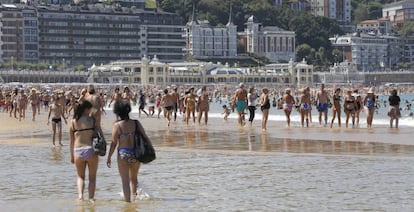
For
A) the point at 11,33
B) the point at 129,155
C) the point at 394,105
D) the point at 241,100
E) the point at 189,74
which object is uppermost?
the point at 11,33

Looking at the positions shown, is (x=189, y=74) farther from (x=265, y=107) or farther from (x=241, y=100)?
(x=265, y=107)

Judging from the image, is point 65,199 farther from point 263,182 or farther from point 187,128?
point 187,128

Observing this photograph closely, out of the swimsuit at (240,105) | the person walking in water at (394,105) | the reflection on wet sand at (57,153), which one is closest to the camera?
the reflection on wet sand at (57,153)

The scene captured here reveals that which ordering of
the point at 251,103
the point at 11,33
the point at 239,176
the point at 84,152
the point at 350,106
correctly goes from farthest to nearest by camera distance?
the point at 11,33 < the point at 251,103 < the point at 350,106 < the point at 239,176 < the point at 84,152

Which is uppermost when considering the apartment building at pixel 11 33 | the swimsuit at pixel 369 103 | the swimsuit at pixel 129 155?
the apartment building at pixel 11 33

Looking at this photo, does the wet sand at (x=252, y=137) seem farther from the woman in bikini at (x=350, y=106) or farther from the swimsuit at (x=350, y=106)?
the swimsuit at (x=350, y=106)

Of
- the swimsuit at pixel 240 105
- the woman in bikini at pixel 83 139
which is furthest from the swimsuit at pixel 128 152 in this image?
the swimsuit at pixel 240 105

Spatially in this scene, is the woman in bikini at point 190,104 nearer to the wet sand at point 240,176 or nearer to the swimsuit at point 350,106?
the swimsuit at point 350,106

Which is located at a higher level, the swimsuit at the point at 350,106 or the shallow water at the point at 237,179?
the swimsuit at the point at 350,106

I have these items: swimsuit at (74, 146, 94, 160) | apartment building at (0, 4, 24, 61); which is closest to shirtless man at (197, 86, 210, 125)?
swimsuit at (74, 146, 94, 160)

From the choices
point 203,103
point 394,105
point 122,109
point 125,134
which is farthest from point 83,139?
point 203,103

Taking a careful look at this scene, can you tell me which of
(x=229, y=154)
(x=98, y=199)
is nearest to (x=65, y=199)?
(x=98, y=199)

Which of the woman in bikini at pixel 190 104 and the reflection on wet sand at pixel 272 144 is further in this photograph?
the woman in bikini at pixel 190 104

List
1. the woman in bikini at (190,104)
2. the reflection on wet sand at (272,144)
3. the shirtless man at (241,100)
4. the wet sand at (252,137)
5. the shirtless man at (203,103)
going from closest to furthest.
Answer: the reflection on wet sand at (272,144) → the wet sand at (252,137) → the shirtless man at (241,100) → the shirtless man at (203,103) → the woman in bikini at (190,104)
